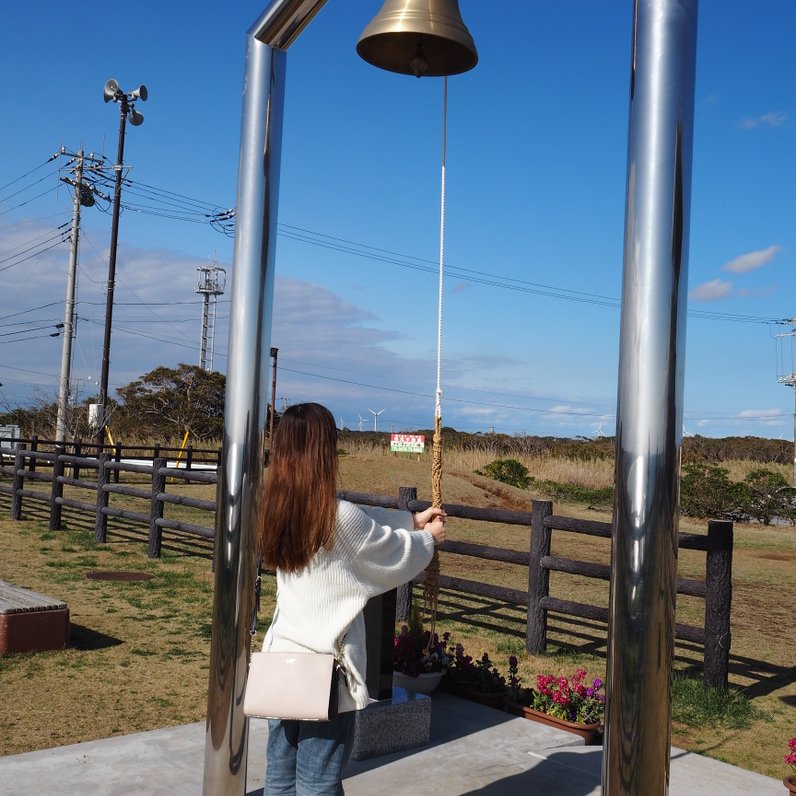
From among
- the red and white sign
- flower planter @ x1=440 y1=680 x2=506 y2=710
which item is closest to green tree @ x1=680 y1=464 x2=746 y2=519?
the red and white sign

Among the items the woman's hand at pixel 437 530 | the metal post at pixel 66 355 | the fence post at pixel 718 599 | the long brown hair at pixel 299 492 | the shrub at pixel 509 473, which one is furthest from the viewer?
the metal post at pixel 66 355

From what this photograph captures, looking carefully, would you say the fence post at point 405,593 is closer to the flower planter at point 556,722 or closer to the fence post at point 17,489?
the flower planter at point 556,722

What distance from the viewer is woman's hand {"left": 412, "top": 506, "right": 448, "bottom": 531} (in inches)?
121

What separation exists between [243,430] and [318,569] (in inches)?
25.2

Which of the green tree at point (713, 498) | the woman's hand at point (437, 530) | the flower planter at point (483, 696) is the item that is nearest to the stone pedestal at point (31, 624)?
the flower planter at point (483, 696)

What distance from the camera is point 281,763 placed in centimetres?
283

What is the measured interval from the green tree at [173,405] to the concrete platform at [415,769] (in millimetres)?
37086

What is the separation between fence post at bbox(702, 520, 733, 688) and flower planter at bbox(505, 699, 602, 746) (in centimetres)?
172

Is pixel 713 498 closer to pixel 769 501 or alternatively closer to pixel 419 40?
pixel 769 501

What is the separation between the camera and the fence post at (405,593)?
27.2ft

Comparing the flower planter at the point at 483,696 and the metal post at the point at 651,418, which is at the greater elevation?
the metal post at the point at 651,418

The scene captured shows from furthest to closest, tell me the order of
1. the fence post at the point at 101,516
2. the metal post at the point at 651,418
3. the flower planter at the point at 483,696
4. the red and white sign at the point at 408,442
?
the red and white sign at the point at 408,442 < the fence post at the point at 101,516 < the flower planter at the point at 483,696 < the metal post at the point at 651,418

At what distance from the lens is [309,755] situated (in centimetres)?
273

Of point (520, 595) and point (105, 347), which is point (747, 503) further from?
point (105, 347)
